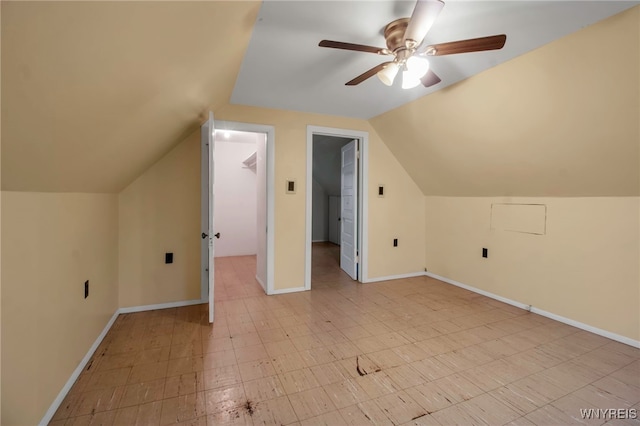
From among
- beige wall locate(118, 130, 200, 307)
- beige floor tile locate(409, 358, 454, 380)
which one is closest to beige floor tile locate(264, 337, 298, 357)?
beige floor tile locate(409, 358, 454, 380)

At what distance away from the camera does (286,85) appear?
2654mm

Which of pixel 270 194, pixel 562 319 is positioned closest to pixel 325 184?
pixel 270 194

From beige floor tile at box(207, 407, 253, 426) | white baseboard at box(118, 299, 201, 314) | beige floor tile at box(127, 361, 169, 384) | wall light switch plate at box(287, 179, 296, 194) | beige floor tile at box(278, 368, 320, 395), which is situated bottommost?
beige floor tile at box(207, 407, 253, 426)

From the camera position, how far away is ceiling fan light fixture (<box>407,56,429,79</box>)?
1706 millimetres

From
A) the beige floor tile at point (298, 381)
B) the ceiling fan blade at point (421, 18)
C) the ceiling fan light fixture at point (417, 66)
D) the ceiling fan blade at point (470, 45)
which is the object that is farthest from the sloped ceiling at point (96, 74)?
the beige floor tile at point (298, 381)

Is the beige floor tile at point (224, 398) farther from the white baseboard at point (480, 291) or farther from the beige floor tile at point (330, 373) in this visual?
the white baseboard at point (480, 291)

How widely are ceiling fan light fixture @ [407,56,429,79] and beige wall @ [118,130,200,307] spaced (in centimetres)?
237

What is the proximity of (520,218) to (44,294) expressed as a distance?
13.3 ft

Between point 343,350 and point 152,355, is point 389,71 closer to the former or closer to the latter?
point 343,350

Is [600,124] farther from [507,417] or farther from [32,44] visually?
[32,44]

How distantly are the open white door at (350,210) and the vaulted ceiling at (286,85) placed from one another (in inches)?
32.8

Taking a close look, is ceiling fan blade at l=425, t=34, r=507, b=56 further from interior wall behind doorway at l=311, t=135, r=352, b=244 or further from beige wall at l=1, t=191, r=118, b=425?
interior wall behind doorway at l=311, t=135, r=352, b=244

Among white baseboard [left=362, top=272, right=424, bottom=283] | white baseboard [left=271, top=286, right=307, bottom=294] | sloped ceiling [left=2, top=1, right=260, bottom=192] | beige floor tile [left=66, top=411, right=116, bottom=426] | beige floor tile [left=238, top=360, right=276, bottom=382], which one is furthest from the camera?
white baseboard [left=362, top=272, right=424, bottom=283]

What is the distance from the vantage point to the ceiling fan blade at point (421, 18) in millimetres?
1296
